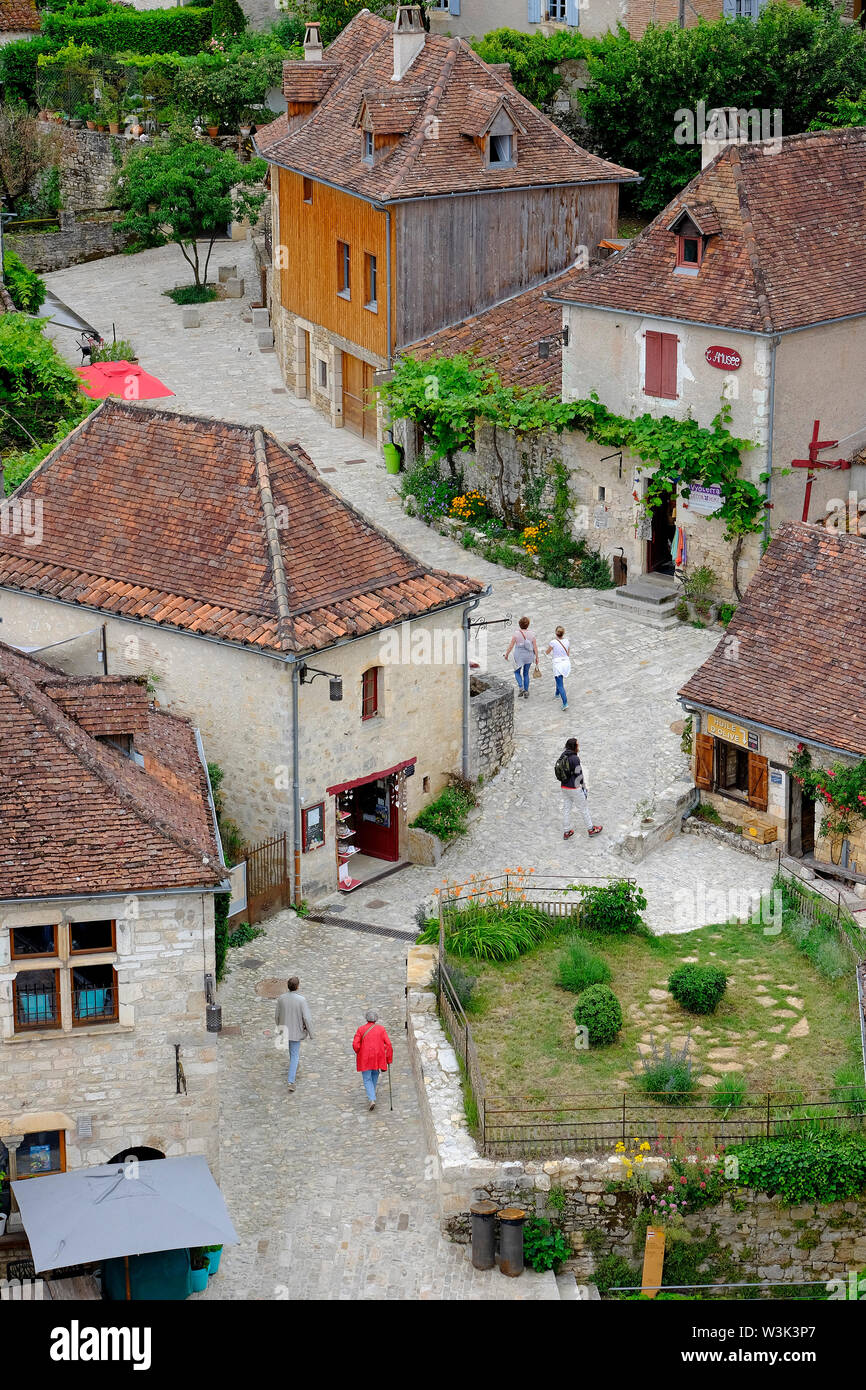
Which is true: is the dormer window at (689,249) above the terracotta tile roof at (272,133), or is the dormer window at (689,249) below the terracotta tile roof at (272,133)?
below

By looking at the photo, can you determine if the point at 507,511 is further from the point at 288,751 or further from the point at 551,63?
the point at 551,63

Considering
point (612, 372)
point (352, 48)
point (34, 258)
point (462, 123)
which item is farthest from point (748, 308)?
point (34, 258)

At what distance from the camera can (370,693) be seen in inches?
1261

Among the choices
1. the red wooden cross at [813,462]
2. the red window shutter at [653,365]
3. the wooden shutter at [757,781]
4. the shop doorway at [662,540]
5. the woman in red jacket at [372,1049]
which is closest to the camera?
the woman in red jacket at [372,1049]

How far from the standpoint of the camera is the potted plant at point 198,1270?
77.1 feet

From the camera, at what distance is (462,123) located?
148 feet

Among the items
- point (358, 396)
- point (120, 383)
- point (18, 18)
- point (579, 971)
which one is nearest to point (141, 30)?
point (18, 18)

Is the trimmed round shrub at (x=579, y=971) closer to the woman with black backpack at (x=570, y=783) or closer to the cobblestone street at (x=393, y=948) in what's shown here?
the cobblestone street at (x=393, y=948)

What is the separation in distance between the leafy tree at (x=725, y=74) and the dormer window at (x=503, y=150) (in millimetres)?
6286

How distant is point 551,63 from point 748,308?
18377 millimetres

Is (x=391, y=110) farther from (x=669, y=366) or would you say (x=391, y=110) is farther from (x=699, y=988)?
(x=699, y=988)

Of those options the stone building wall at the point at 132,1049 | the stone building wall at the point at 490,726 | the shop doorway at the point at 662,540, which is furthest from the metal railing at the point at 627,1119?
the shop doorway at the point at 662,540

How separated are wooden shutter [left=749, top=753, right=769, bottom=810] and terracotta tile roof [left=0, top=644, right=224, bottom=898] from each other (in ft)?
31.4

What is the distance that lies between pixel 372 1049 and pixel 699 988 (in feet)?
13.9
